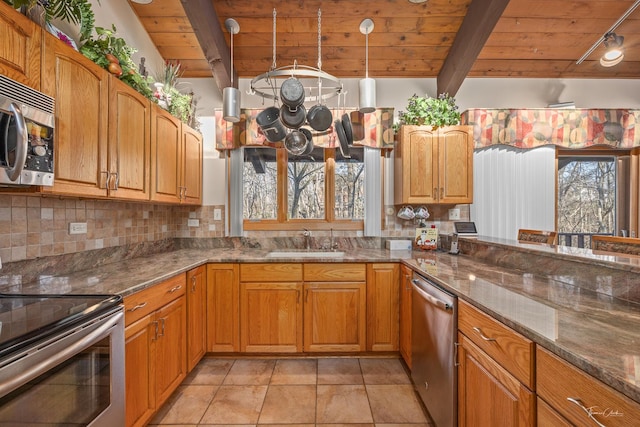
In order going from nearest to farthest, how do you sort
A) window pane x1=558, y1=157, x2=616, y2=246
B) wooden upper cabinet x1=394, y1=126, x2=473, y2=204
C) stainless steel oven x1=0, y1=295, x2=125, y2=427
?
stainless steel oven x1=0, y1=295, x2=125, y2=427 < wooden upper cabinet x1=394, y1=126, x2=473, y2=204 < window pane x1=558, y1=157, x2=616, y2=246

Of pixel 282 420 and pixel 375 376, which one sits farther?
pixel 375 376

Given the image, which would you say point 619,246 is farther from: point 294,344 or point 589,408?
point 294,344

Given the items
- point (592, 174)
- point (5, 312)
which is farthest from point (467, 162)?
point (5, 312)

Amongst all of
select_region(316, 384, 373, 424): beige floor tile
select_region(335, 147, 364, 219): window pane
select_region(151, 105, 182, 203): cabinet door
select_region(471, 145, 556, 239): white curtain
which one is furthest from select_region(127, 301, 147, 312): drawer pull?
select_region(471, 145, 556, 239): white curtain

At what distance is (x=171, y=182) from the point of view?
2.53 m

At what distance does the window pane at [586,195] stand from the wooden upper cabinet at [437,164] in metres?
1.42

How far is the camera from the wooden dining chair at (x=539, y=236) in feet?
8.33

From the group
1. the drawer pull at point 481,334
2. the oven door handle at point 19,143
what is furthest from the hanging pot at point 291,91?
the drawer pull at point 481,334

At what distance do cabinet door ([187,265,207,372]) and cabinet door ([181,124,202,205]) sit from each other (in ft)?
2.38

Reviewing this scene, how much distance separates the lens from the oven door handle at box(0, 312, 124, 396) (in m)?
0.89

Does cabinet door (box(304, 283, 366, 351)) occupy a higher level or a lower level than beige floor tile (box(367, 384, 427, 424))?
higher

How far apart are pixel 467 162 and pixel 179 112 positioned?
2.65m

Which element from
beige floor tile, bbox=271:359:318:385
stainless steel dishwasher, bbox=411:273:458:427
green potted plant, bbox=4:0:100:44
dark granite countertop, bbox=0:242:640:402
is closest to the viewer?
dark granite countertop, bbox=0:242:640:402

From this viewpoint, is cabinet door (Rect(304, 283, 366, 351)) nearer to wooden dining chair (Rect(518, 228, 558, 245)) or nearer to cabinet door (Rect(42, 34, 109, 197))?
wooden dining chair (Rect(518, 228, 558, 245))
